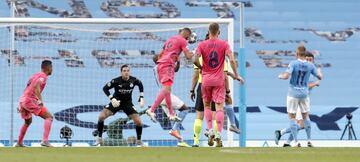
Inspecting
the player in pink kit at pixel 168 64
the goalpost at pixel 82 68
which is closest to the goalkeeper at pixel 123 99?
the player in pink kit at pixel 168 64

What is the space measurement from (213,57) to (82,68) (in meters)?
8.50

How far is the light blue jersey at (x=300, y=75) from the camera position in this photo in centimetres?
1533

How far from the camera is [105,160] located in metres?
8.51

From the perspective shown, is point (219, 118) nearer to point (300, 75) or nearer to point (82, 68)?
point (300, 75)

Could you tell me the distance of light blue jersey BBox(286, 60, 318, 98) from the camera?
15328 millimetres

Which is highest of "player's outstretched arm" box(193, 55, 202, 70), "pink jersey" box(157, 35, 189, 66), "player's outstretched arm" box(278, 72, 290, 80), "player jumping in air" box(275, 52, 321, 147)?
"pink jersey" box(157, 35, 189, 66)

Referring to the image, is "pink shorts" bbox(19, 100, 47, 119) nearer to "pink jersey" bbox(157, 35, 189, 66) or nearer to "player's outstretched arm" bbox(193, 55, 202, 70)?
"pink jersey" bbox(157, 35, 189, 66)

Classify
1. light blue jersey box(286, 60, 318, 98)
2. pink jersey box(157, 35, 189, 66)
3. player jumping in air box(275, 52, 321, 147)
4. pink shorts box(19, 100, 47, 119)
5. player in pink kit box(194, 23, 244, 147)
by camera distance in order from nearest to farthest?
player in pink kit box(194, 23, 244, 147), pink jersey box(157, 35, 189, 66), pink shorts box(19, 100, 47, 119), light blue jersey box(286, 60, 318, 98), player jumping in air box(275, 52, 321, 147)

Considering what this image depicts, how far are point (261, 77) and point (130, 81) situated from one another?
415 inches

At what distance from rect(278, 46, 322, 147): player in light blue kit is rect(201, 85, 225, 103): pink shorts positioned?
91.7 inches

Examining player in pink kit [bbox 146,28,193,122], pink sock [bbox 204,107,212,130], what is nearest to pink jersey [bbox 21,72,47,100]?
player in pink kit [bbox 146,28,193,122]

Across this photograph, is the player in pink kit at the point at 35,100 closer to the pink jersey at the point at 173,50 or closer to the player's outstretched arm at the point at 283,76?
the pink jersey at the point at 173,50

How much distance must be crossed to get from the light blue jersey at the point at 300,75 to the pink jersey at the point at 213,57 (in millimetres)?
2381

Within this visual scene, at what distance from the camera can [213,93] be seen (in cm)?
1319
